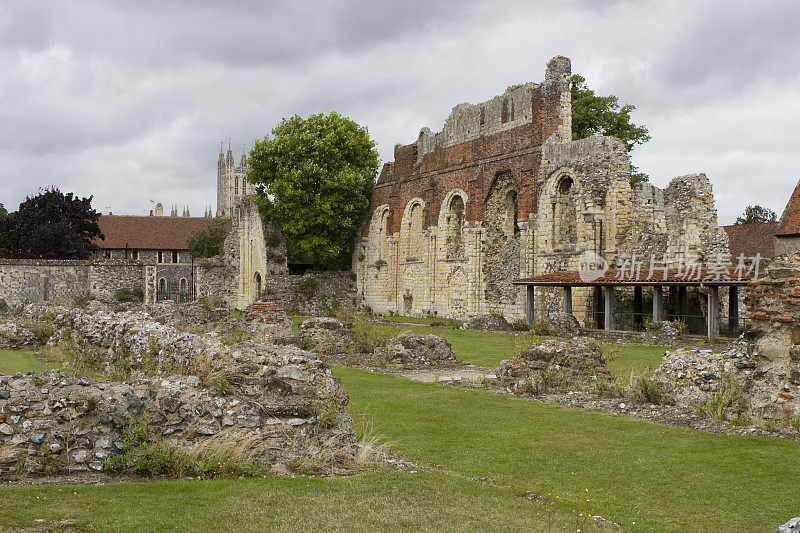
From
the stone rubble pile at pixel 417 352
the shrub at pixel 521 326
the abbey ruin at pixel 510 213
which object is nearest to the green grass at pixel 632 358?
the stone rubble pile at pixel 417 352

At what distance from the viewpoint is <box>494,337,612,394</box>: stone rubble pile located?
12.8m

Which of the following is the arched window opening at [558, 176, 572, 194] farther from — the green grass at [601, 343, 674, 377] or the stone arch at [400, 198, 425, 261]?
the stone arch at [400, 198, 425, 261]

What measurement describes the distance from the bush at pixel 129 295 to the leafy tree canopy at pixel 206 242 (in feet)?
80.6

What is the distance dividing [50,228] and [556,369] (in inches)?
1572

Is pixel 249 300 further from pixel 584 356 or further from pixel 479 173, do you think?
pixel 584 356

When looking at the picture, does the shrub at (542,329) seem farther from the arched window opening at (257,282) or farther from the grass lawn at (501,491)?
the arched window opening at (257,282)

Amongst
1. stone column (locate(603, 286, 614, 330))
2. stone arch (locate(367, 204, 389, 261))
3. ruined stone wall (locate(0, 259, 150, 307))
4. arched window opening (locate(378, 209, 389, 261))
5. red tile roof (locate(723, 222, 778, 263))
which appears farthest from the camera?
stone arch (locate(367, 204, 389, 261))

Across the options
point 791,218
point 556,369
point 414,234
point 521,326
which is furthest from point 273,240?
point 556,369

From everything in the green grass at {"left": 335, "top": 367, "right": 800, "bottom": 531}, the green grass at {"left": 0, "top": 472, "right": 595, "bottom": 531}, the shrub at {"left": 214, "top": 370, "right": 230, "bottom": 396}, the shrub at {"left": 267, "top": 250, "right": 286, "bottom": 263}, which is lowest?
the green grass at {"left": 335, "top": 367, "right": 800, "bottom": 531}

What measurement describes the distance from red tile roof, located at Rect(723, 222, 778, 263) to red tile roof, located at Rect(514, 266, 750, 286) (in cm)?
1471

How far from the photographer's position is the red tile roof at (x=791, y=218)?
32906 millimetres

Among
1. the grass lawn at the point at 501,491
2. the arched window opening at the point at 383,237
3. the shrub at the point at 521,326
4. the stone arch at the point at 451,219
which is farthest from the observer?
the arched window opening at the point at 383,237

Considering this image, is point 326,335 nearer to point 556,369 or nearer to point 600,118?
point 556,369

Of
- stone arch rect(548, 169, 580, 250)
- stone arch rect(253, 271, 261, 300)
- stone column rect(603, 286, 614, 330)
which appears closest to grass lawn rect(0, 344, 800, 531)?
stone column rect(603, 286, 614, 330)
